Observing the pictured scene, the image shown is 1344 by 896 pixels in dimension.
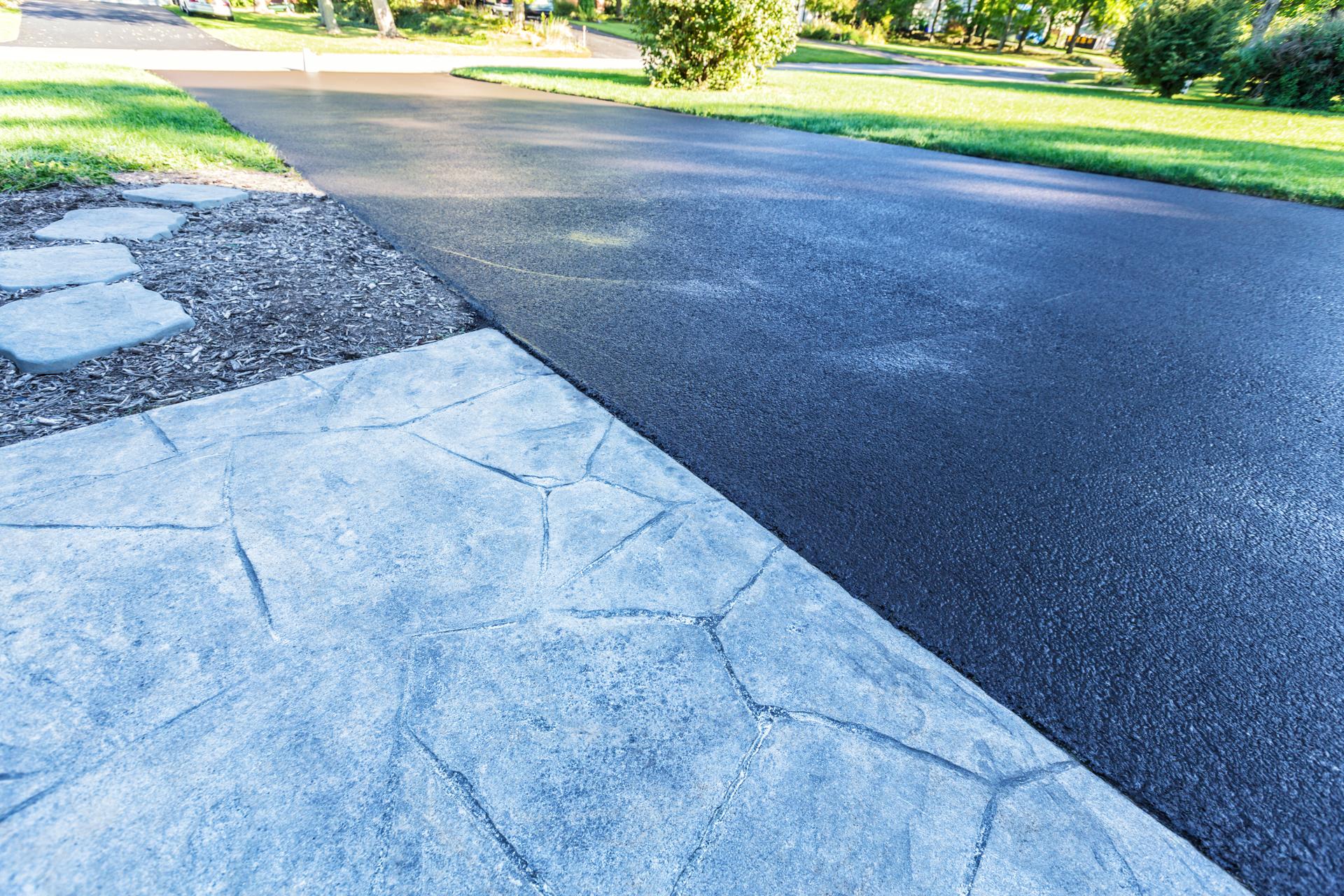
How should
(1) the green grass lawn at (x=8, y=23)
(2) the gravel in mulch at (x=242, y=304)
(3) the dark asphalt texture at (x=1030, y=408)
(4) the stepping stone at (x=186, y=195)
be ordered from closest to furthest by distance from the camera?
(3) the dark asphalt texture at (x=1030, y=408), (2) the gravel in mulch at (x=242, y=304), (4) the stepping stone at (x=186, y=195), (1) the green grass lawn at (x=8, y=23)

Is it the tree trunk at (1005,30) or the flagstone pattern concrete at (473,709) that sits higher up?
the tree trunk at (1005,30)

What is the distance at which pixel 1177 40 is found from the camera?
19.1 m

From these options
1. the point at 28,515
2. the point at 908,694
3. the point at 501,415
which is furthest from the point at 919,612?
the point at 28,515

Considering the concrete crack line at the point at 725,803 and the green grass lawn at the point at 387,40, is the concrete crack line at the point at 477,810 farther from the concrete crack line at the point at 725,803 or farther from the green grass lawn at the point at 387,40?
the green grass lawn at the point at 387,40

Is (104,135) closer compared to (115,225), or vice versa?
(115,225)

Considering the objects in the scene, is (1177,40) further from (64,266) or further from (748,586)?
(64,266)

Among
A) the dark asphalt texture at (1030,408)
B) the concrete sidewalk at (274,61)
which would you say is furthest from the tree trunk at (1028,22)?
the dark asphalt texture at (1030,408)

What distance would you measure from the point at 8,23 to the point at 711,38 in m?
25.6

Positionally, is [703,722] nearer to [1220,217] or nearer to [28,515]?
[28,515]

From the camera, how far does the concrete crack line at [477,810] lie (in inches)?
51.6

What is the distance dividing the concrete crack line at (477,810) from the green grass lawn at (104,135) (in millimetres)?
6618

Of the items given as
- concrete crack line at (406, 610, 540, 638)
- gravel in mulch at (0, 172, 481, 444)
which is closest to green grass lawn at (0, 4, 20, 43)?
gravel in mulch at (0, 172, 481, 444)

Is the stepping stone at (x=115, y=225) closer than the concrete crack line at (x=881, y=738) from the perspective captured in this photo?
No

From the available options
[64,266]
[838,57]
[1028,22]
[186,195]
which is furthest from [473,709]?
[1028,22]
